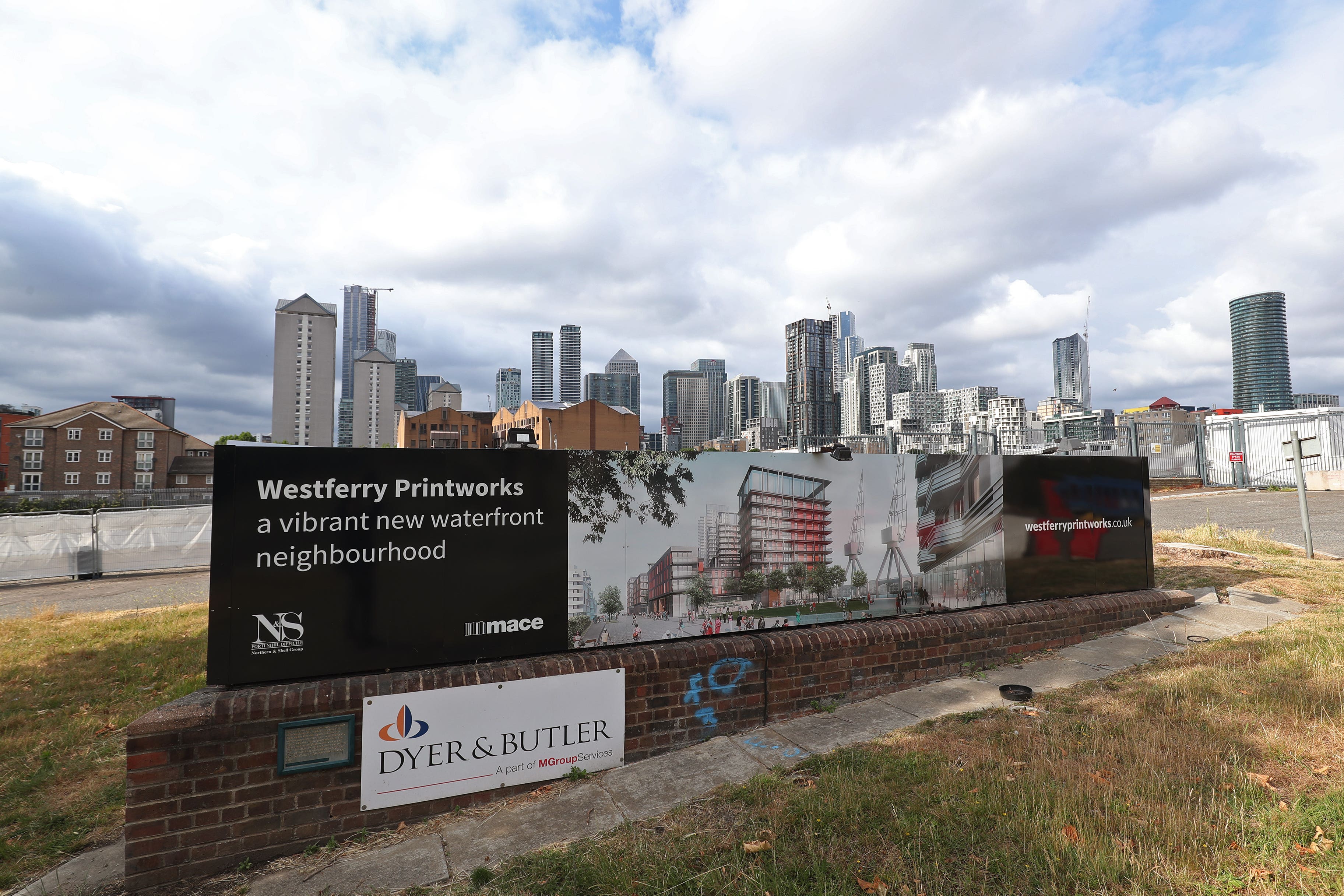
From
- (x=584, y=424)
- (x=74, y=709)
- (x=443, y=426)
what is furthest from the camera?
(x=443, y=426)

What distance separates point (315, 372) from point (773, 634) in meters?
10.3

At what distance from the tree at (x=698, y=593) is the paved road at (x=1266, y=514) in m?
14.9

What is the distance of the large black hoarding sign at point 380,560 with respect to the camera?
4414mm

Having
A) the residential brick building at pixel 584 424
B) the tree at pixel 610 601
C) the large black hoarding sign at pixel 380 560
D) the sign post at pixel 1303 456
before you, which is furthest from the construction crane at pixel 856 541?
the residential brick building at pixel 584 424

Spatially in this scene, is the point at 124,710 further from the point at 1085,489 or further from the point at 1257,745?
the point at 1085,489

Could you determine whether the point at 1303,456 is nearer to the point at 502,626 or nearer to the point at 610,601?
the point at 610,601

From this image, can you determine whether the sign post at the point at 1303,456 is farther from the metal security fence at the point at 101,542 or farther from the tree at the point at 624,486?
the metal security fence at the point at 101,542

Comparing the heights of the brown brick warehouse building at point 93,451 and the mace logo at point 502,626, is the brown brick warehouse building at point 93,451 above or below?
above

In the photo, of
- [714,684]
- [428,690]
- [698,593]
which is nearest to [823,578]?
[698,593]

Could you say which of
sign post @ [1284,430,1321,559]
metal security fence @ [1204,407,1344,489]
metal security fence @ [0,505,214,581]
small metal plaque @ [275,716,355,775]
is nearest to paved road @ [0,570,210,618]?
metal security fence @ [0,505,214,581]

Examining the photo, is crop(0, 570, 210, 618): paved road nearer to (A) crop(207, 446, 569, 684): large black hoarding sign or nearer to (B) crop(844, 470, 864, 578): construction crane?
(A) crop(207, 446, 569, 684): large black hoarding sign

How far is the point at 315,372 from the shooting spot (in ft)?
39.3

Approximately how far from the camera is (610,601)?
545 centimetres

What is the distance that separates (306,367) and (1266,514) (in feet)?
88.4
